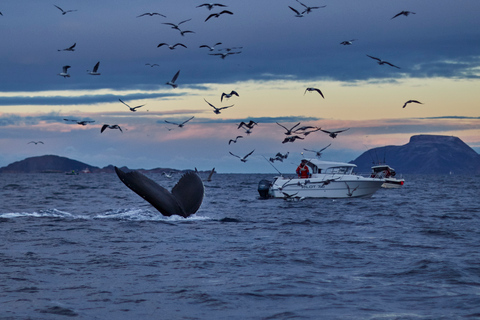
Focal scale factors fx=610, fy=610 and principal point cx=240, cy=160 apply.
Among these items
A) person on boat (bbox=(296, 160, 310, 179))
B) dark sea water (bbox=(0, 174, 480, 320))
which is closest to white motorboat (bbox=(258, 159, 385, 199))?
person on boat (bbox=(296, 160, 310, 179))

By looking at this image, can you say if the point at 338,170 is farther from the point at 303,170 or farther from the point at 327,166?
the point at 303,170

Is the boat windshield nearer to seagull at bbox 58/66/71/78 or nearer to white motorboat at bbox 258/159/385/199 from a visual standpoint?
white motorboat at bbox 258/159/385/199

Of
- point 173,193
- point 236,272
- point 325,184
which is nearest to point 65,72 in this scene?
point 173,193

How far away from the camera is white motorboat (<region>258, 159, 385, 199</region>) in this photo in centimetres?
4841

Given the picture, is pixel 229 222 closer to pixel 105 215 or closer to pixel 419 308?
pixel 105 215

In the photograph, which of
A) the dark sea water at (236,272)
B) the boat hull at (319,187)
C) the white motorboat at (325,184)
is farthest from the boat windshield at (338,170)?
the dark sea water at (236,272)

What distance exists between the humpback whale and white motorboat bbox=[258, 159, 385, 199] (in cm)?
2002

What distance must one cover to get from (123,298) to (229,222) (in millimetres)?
16242

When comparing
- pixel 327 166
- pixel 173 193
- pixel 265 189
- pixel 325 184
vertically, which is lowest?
pixel 265 189

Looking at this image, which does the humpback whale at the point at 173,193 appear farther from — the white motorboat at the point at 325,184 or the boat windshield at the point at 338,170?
the boat windshield at the point at 338,170

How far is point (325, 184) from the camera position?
158 ft

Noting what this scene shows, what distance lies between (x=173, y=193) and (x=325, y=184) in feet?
77.0

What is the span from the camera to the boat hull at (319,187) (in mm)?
48344

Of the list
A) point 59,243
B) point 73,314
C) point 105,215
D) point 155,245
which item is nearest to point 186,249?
point 155,245
